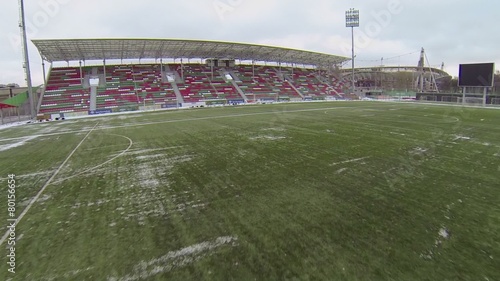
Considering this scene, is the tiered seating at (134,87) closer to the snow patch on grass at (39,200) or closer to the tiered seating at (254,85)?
the tiered seating at (254,85)

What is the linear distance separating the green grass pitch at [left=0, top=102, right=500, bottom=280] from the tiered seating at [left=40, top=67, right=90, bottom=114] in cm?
3418

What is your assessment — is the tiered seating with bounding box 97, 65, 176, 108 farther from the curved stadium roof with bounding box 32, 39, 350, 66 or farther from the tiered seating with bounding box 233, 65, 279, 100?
the tiered seating with bounding box 233, 65, 279, 100

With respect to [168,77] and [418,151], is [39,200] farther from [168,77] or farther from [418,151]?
[168,77]

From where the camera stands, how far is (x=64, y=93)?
42.3 m

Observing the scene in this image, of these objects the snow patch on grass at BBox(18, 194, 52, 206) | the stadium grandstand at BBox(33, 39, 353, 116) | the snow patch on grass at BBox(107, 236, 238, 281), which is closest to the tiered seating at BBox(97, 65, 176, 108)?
the stadium grandstand at BBox(33, 39, 353, 116)

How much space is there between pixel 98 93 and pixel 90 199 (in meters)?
44.8

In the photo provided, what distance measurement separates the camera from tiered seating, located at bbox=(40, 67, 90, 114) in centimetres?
3831

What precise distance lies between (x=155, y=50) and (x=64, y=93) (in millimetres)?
16423

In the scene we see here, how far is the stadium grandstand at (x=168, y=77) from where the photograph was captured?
4053 cm

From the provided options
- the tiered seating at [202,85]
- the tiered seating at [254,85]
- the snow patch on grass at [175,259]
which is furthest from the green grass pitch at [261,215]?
the tiered seating at [254,85]

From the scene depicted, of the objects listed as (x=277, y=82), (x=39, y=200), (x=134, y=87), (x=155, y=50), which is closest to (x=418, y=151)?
(x=39, y=200)

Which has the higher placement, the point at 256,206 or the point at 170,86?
the point at 170,86

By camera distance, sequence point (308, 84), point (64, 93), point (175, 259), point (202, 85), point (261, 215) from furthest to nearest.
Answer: point (308, 84) < point (202, 85) < point (64, 93) < point (261, 215) < point (175, 259)

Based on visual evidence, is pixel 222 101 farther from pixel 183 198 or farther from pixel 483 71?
pixel 183 198
